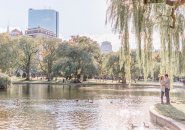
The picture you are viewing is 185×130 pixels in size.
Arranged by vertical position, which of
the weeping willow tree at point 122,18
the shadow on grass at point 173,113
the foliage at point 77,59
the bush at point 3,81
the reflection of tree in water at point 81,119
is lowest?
the reflection of tree in water at point 81,119

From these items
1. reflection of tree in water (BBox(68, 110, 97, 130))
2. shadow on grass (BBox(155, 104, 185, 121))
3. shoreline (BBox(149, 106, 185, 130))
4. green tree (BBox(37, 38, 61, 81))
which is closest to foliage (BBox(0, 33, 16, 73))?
green tree (BBox(37, 38, 61, 81))

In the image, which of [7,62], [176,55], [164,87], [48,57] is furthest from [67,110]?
[48,57]

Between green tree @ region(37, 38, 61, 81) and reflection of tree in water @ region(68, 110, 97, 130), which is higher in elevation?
green tree @ region(37, 38, 61, 81)

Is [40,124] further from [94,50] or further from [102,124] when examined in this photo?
[94,50]

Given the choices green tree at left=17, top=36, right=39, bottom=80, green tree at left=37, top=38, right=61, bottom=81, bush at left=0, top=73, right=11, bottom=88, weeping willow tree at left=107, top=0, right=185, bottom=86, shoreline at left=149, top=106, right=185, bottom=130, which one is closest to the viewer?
weeping willow tree at left=107, top=0, right=185, bottom=86

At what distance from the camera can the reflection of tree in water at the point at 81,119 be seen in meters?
22.7

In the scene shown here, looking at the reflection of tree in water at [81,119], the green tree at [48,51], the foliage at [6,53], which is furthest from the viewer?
the green tree at [48,51]

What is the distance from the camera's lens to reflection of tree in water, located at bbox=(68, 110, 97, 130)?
22672mm

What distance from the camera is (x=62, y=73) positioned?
3617 inches

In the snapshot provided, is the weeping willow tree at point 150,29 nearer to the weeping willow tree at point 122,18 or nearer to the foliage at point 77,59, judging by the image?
the weeping willow tree at point 122,18

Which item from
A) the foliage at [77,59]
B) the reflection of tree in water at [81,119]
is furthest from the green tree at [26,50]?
the reflection of tree in water at [81,119]

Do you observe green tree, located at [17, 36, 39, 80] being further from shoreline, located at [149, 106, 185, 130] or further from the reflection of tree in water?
shoreline, located at [149, 106, 185, 130]

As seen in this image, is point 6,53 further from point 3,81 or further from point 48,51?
point 48,51

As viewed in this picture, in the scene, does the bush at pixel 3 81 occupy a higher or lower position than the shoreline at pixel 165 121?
higher
